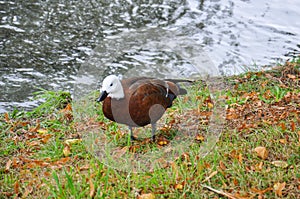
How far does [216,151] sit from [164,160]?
1.42 ft

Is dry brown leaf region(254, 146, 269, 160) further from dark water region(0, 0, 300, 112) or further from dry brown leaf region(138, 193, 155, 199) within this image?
dark water region(0, 0, 300, 112)

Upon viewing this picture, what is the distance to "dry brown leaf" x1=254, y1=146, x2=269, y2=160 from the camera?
3.39 m

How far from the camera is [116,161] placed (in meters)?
3.57

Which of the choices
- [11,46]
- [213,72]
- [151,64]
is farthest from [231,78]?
[11,46]

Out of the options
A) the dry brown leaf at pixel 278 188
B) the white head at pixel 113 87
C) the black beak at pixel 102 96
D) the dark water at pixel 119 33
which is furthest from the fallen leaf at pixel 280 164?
the dark water at pixel 119 33

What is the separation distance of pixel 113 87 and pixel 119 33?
3.86m

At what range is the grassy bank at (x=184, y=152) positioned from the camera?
3.14m

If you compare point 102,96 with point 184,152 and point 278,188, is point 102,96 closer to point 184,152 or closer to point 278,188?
point 184,152

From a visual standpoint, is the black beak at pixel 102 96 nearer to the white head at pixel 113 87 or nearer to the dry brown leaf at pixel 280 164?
the white head at pixel 113 87

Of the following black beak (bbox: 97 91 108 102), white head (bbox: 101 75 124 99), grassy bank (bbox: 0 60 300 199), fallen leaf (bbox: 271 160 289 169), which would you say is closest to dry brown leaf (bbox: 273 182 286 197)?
grassy bank (bbox: 0 60 300 199)

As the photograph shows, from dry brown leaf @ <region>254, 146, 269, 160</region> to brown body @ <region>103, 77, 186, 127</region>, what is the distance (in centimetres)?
88

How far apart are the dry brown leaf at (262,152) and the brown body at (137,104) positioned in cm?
88

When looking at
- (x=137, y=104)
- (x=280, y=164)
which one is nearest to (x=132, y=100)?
(x=137, y=104)

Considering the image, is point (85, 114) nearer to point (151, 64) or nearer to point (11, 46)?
point (151, 64)
